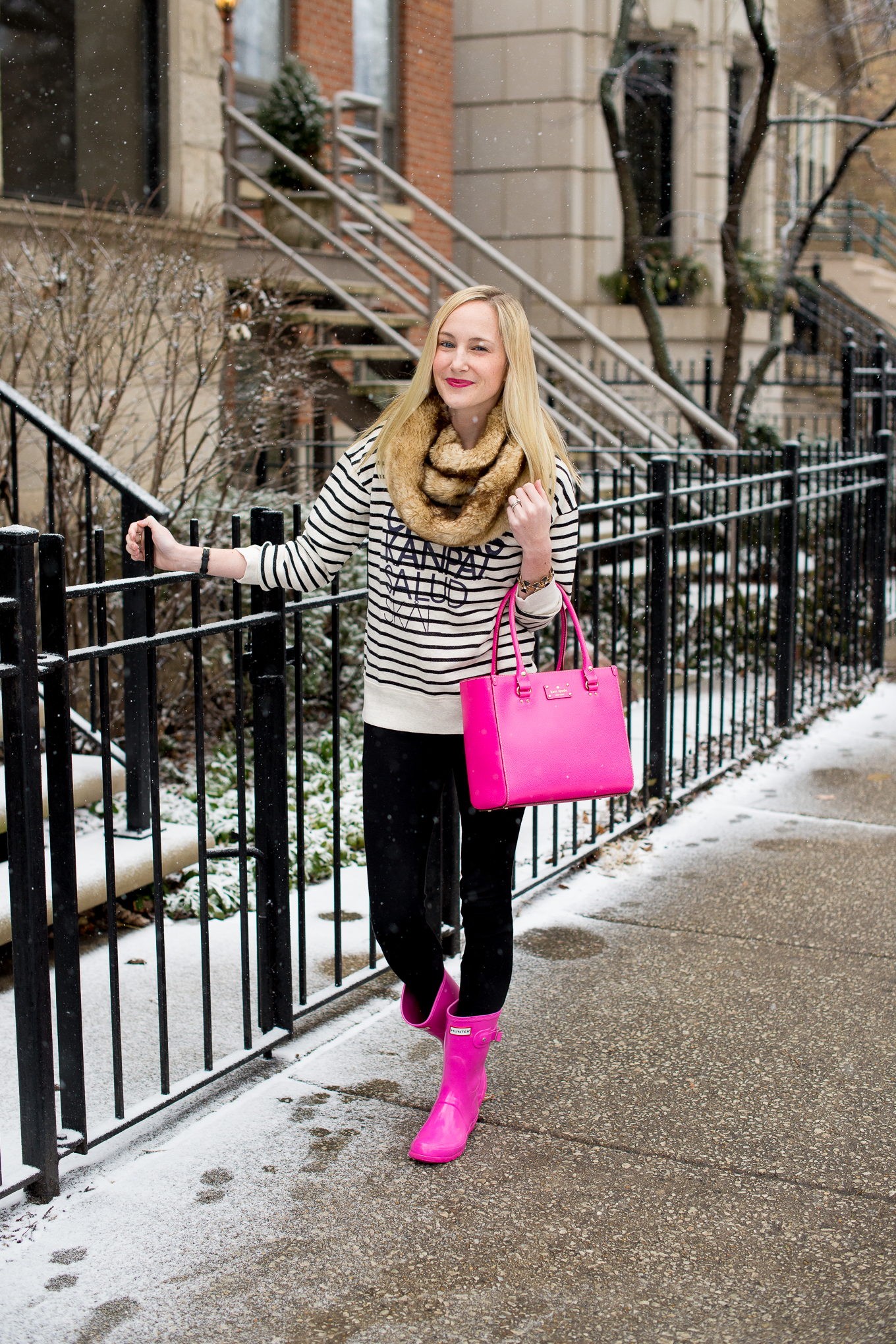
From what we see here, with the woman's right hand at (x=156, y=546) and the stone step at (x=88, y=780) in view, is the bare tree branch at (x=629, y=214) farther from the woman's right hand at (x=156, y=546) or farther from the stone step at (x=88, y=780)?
the woman's right hand at (x=156, y=546)

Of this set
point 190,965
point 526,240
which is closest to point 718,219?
point 526,240

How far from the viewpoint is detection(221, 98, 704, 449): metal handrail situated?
32.2ft

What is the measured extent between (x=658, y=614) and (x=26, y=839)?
329 centimetres

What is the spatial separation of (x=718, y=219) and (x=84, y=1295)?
636 inches

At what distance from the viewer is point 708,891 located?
4.95 metres

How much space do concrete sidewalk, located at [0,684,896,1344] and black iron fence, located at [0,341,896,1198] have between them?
195 mm

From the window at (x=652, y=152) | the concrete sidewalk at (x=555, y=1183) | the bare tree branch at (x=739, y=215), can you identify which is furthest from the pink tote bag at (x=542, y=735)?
the window at (x=652, y=152)

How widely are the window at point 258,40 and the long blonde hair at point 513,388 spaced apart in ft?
33.1

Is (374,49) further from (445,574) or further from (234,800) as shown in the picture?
(445,574)

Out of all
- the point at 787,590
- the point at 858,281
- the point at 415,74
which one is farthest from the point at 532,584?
the point at 858,281

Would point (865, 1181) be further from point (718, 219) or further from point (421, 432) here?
point (718, 219)

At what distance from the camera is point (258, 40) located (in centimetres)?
1227

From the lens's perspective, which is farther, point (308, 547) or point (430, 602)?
point (308, 547)

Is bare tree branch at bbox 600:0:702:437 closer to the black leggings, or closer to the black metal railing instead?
the black metal railing
